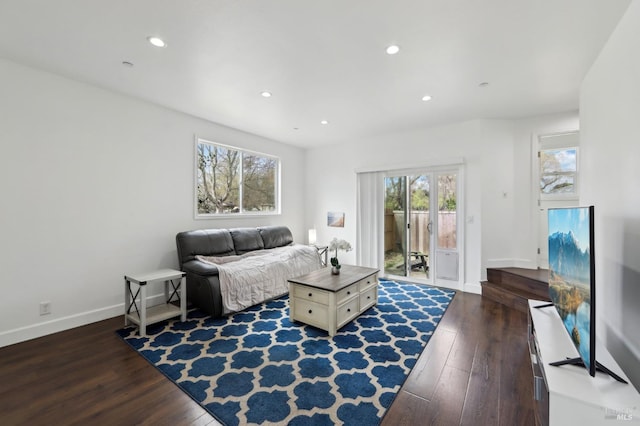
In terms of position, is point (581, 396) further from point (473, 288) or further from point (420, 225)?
point (420, 225)

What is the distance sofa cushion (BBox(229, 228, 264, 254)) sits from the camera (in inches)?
166

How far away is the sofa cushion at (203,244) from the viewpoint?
3605 mm

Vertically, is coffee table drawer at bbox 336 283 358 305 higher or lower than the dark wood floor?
higher

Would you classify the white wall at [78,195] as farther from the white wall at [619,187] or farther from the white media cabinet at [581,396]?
the white wall at [619,187]

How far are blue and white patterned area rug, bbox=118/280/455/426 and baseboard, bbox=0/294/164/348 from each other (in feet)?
1.88

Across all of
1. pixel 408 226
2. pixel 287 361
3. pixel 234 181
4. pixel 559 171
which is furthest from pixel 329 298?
pixel 559 171

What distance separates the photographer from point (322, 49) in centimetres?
234

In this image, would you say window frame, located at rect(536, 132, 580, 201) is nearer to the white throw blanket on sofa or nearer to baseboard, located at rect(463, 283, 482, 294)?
baseboard, located at rect(463, 283, 482, 294)

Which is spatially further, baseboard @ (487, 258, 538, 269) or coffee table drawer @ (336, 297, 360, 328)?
baseboard @ (487, 258, 538, 269)

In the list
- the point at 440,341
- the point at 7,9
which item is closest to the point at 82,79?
the point at 7,9

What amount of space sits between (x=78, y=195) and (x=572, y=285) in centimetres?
447

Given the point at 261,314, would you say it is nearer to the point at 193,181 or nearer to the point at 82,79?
the point at 193,181

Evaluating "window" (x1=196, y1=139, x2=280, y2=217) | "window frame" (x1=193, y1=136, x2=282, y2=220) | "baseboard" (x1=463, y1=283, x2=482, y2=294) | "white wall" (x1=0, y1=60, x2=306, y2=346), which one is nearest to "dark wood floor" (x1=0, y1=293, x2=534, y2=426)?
"white wall" (x1=0, y1=60, x2=306, y2=346)

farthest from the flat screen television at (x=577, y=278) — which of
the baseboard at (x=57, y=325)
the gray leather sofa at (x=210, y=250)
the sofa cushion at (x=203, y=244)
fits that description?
the baseboard at (x=57, y=325)
